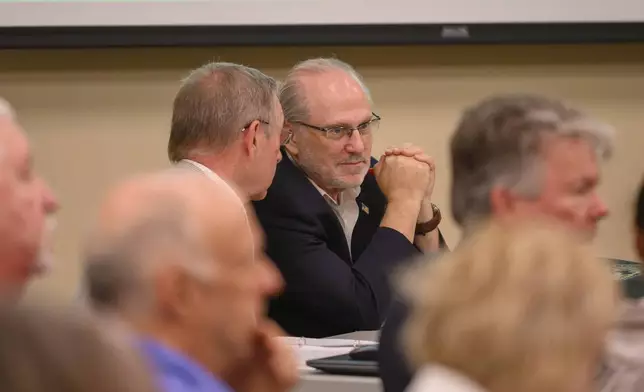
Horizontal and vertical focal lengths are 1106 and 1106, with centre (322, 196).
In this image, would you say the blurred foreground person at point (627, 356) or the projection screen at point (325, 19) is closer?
the blurred foreground person at point (627, 356)

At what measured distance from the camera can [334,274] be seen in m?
2.71

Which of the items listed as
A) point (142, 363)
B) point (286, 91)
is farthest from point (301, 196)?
point (142, 363)

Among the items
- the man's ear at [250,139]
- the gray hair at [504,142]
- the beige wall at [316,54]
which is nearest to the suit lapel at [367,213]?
the man's ear at [250,139]

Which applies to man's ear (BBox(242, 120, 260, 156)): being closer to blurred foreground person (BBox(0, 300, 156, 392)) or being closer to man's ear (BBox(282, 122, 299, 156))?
man's ear (BBox(282, 122, 299, 156))

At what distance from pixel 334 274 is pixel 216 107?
1.64 ft

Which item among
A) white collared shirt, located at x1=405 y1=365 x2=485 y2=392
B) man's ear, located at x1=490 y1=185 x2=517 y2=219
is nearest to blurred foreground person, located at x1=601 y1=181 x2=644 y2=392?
man's ear, located at x1=490 y1=185 x2=517 y2=219

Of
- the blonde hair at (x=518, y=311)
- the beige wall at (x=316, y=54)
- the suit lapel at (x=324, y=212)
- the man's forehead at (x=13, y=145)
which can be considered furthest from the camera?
the beige wall at (x=316, y=54)

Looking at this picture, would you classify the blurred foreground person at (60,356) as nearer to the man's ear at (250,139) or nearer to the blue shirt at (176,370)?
the blue shirt at (176,370)

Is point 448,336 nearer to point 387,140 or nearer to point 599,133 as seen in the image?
point 599,133

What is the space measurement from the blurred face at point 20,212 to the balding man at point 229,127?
2.55 feet

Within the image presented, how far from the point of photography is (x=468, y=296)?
117 cm

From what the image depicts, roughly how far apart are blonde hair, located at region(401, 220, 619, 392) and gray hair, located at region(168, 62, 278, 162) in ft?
4.65

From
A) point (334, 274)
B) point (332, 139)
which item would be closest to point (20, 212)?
point (334, 274)

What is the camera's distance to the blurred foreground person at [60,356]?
77 cm
